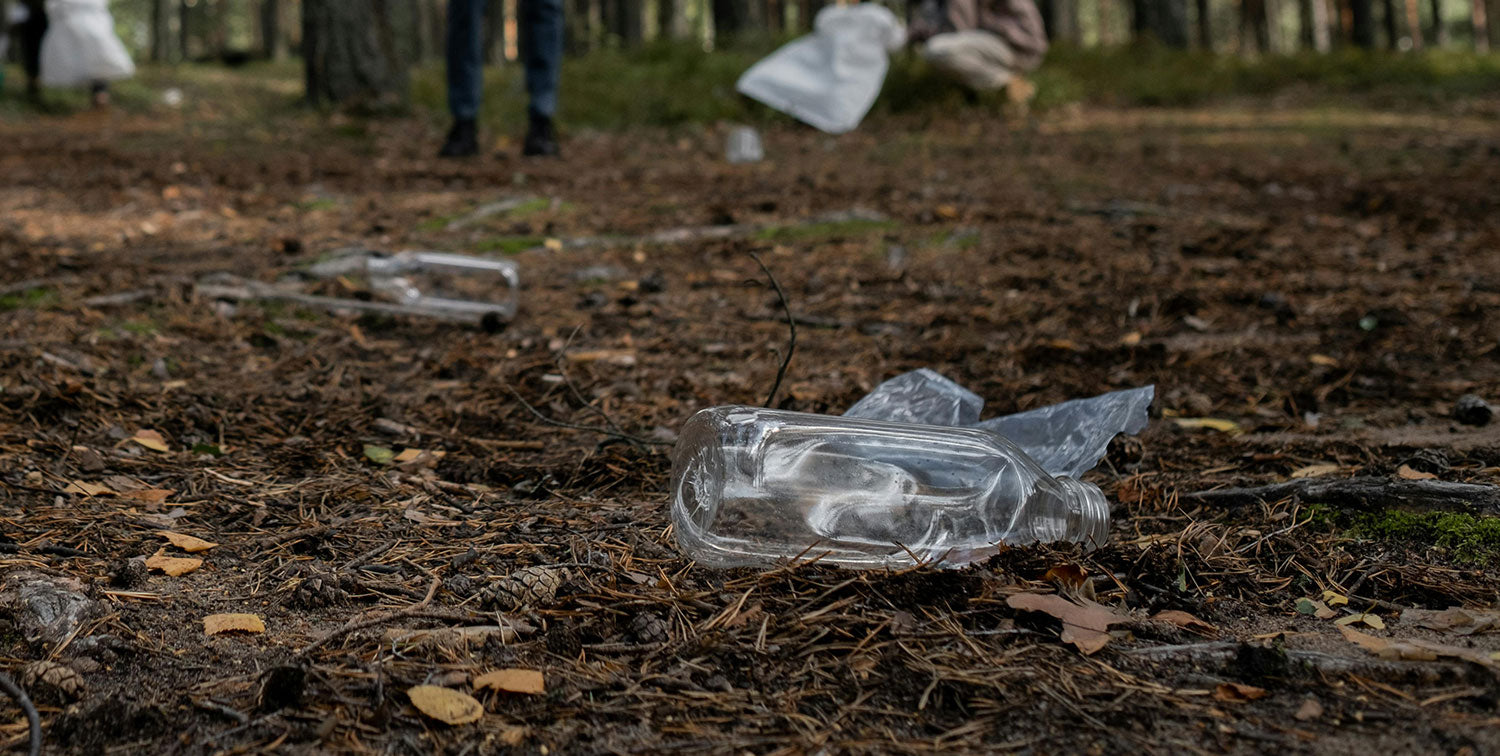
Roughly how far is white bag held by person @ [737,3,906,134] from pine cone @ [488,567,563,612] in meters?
7.32

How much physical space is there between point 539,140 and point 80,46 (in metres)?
5.29

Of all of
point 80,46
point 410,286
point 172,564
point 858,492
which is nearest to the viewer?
point 172,564

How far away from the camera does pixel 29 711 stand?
4.20ft

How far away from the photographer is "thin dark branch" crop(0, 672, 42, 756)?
4.06 ft

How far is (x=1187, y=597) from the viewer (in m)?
1.67

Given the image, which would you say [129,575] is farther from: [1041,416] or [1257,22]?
[1257,22]

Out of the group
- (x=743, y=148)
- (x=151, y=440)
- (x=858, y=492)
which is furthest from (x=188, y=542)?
(x=743, y=148)

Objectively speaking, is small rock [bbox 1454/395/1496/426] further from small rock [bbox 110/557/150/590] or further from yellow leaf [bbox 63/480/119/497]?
yellow leaf [bbox 63/480/119/497]

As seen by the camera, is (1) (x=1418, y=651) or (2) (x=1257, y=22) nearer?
(1) (x=1418, y=651)

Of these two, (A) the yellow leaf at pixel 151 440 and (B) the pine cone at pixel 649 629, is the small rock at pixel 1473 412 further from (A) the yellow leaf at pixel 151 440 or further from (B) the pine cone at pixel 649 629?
(A) the yellow leaf at pixel 151 440

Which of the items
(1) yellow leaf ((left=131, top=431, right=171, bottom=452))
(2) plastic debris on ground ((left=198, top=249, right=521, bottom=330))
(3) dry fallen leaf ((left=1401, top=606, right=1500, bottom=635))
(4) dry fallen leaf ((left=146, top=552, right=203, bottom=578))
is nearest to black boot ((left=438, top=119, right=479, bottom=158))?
(2) plastic debris on ground ((left=198, top=249, right=521, bottom=330))

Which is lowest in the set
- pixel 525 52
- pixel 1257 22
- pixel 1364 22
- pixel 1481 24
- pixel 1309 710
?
pixel 1309 710

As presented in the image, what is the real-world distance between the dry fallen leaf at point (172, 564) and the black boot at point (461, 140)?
18.4 feet

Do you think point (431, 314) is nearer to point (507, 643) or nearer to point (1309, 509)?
point (507, 643)
